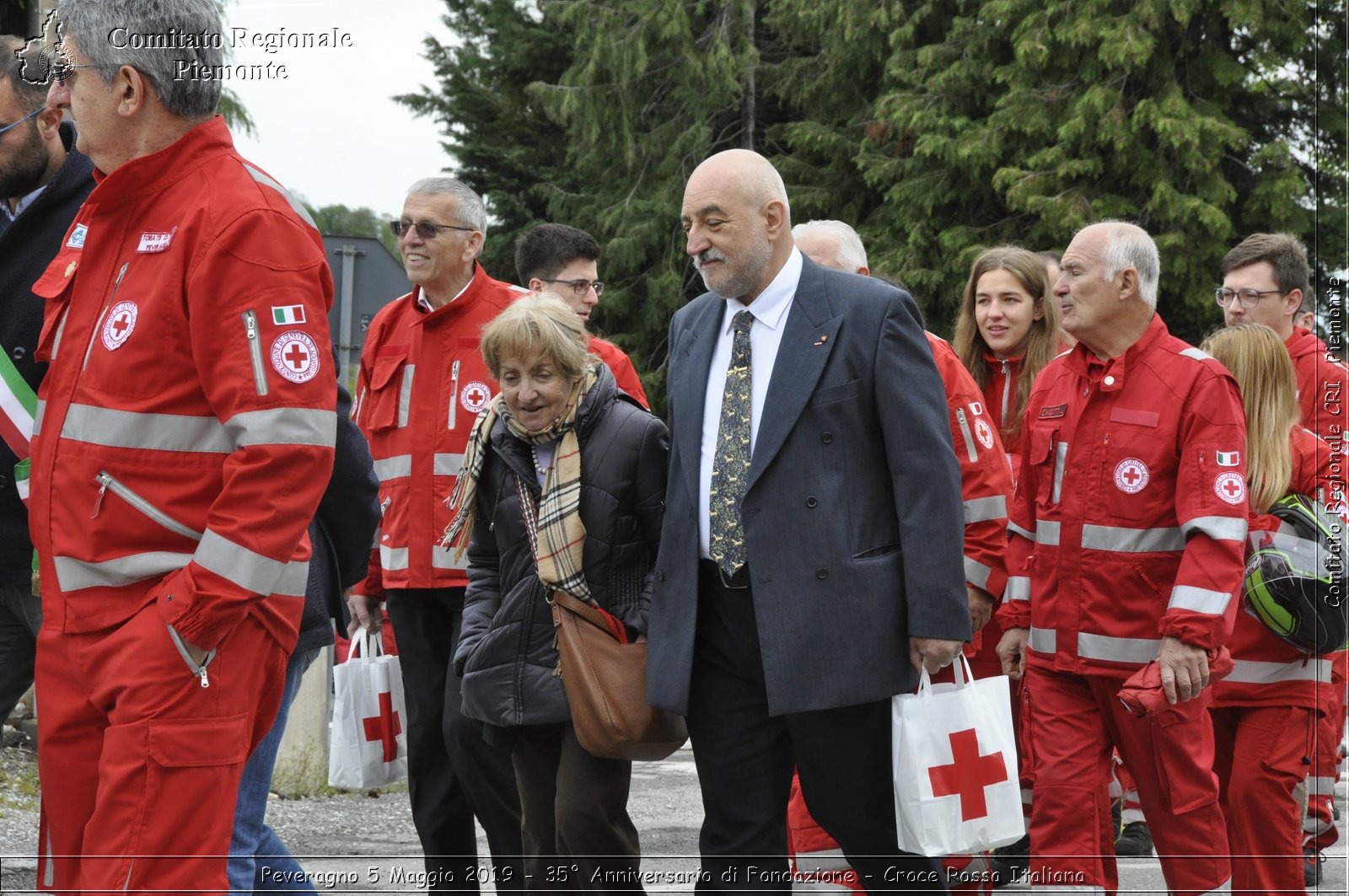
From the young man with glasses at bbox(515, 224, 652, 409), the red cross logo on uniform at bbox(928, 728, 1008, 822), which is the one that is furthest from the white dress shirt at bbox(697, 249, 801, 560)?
the young man with glasses at bbox(515, 224, 652, 409)

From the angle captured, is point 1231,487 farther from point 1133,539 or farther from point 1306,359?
point 1306,359

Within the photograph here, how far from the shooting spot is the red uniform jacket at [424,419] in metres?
5.88

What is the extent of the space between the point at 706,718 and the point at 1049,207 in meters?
18.2

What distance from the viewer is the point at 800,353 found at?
Result: 4422mm

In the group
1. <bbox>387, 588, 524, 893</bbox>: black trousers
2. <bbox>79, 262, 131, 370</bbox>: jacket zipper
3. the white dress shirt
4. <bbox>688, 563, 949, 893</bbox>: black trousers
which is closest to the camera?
Result: <bbox>79, 262, 131, 370</bbox>: jacket zipper

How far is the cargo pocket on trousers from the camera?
511 cm

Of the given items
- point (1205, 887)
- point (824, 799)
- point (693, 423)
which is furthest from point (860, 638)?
point (1205, 887)

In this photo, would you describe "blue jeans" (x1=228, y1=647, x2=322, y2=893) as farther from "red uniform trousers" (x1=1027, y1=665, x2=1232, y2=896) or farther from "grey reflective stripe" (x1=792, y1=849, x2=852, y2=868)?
"red uniform trousers" (x1=1027, y1=665, x2=1232, y2=896)

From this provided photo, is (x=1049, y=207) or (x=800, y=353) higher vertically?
(x=1049, y=207)

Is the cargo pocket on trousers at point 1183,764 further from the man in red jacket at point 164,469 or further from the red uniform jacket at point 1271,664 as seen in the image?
the man in red jacket at point 164,469

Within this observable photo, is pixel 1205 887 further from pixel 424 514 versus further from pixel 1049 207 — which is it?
pixel 1049 207

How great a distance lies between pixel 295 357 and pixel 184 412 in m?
0.28

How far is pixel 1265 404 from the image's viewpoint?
6055 mm

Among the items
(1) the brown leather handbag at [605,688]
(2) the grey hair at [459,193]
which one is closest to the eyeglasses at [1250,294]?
(2) the grey hair at [459,193]
